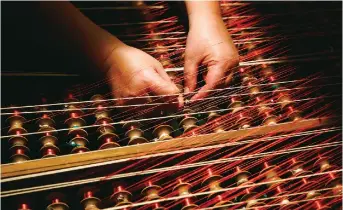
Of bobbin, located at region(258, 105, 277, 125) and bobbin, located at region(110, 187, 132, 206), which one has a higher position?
bobbin, located at region(258, 105, 277, 125)

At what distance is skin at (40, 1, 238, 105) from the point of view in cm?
148

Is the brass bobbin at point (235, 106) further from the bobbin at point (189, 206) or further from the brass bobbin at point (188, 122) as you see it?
the bobbin at point (189, 206)

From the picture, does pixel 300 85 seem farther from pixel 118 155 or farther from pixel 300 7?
pixel 118 155

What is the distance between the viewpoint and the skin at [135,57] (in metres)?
1.48

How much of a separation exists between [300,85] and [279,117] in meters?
0.26

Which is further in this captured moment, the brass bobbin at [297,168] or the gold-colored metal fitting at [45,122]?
the brass bobbin at [297,168]

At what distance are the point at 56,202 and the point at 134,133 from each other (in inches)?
13.9

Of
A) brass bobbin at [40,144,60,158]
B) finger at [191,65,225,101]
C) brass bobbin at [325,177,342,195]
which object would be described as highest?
finger at [191,65,225,101]

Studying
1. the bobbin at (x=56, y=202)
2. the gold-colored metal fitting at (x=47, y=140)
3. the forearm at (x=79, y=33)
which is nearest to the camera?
the bobbin at (x=56, y=202)

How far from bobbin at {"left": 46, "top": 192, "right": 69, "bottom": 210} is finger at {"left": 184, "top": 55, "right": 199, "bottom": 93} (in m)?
0.62

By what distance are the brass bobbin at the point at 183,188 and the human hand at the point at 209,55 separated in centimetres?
34

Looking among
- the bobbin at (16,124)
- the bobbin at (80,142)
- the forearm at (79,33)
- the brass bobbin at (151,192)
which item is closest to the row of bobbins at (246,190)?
the brass bobbin at (151,192)

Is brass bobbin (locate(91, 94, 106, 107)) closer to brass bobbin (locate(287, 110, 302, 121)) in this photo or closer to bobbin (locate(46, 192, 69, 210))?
bobbin (locate(46, 192, 69, 210))

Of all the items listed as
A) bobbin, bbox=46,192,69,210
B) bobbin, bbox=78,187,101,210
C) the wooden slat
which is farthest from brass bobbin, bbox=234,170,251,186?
bobbin, bbox=46,192,69,210
